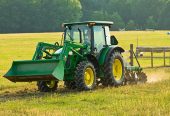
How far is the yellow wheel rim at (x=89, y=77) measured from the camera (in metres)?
15.5

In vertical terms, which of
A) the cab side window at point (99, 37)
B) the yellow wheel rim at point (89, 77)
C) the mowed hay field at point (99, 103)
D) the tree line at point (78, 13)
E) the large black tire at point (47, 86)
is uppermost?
the tree line at point (78, 13)

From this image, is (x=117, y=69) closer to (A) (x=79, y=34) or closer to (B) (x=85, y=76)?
(A) (x=79, y=34)

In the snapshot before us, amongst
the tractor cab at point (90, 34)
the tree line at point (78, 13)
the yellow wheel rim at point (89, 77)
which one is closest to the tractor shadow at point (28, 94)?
the yellow wheel rim at point (89, 77)

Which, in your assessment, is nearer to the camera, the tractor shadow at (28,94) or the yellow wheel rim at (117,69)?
the tractor shadow at (28,94)

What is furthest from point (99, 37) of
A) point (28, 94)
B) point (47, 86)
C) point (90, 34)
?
point (28, 94)

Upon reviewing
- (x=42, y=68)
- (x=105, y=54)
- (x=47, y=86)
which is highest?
(x=105, y=54)

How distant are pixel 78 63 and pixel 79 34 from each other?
1.35m

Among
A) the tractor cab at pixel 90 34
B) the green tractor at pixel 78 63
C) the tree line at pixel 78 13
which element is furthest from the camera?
the tree line at pixel 78 13

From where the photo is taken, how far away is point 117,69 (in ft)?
57.3

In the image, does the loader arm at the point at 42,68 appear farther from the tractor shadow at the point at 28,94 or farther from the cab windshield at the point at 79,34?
the cab windshield at the point at 79,34

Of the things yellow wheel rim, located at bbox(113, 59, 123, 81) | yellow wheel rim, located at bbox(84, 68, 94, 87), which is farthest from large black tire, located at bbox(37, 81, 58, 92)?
yellow wheel rim, located at bbox(113, 59, 123, 81)

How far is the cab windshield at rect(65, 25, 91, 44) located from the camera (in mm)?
16484

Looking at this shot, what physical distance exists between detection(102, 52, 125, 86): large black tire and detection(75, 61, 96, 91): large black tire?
0.79 meters

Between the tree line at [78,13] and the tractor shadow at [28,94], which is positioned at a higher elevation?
the tree line at [78,13]
